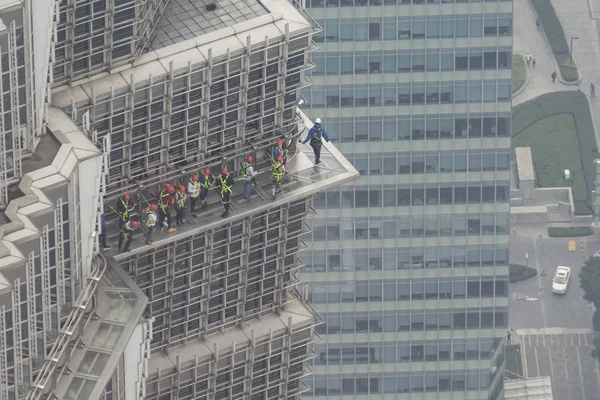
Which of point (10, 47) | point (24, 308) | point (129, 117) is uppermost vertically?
point (129, 117)

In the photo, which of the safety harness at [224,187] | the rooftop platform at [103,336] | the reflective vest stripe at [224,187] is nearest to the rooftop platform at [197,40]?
the safety harness at [224,187]

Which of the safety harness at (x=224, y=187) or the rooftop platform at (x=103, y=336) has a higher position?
the safety harness at (x=224, y=187)

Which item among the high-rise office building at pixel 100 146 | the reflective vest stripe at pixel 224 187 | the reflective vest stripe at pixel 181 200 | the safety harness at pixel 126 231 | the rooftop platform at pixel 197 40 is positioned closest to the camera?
the high-rise office building at pixel 100 146

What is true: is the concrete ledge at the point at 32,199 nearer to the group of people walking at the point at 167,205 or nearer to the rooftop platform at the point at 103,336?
the rooftop platform at the point at 103,336

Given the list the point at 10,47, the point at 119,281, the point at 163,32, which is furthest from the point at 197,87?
the point at 10,47

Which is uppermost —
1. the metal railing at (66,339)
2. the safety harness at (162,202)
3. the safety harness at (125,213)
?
the safety harness at (162,202)

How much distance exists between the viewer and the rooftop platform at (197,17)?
194 metres

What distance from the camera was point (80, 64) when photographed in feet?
615

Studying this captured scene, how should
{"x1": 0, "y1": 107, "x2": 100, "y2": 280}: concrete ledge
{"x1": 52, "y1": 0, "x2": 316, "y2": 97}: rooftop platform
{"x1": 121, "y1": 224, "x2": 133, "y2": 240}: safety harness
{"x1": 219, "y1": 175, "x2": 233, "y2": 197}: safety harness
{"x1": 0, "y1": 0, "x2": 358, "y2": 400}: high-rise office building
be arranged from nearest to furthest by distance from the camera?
{"x1": 0, "y1": 107, "x2": 100, "y2": 280}: concrete ledge
{"x1": 0, "y1": 0, "x2": 358, "y2": 400}: high-rise office building
{"x1": 52, "y1": 0, "x2": 316, "y2": 97}: rooftop platform
{"x1": 121, "y1": 224, "x2": 133, "y2": 240}: safety harness
{"x1": 219, "y1": 175, "x2": 233, "y2": 197}: safety harness

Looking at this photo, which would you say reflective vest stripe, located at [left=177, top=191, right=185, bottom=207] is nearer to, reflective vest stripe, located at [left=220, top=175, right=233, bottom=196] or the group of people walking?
the group of people walking

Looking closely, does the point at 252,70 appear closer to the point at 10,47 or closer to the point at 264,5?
the point at 264,5

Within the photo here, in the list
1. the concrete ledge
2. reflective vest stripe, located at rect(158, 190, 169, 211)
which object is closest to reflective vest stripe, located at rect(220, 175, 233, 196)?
reflective vest stripe, located at rect(158, 190, 169, 211)

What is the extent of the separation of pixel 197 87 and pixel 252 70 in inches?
206

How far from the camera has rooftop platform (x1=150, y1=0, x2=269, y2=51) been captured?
19450cm
